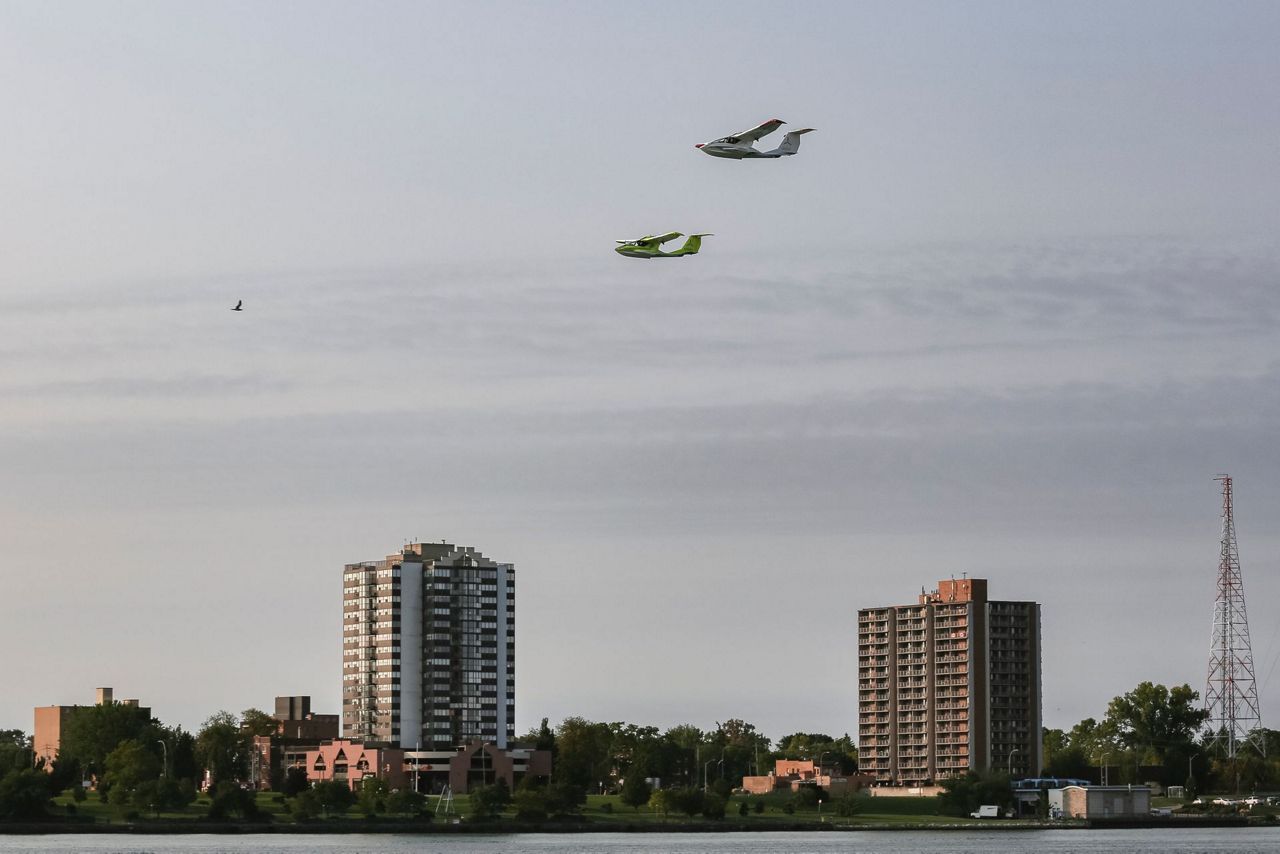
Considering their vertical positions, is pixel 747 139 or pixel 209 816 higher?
pixel 747 139

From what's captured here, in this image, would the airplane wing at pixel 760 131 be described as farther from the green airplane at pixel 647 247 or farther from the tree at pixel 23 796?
A: the tree at pixel 23 796

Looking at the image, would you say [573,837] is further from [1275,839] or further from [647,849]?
[1275,839]

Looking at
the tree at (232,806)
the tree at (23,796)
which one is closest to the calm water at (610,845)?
the tree at (23,796)

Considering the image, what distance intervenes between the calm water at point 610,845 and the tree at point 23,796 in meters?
3.47

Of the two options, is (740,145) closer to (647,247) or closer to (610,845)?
(647,247)

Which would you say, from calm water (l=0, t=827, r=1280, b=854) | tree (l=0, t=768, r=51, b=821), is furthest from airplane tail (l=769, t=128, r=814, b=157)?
tree (l=0, t=768, r=51, b=821)

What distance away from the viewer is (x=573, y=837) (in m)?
198

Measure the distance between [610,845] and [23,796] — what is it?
5115cm

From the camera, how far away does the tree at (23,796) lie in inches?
7436

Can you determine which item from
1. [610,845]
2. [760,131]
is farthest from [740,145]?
[610,845]

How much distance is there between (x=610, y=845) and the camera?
18200cm

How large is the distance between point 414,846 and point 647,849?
18.7 m

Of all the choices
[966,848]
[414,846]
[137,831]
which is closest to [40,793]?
[137,831]

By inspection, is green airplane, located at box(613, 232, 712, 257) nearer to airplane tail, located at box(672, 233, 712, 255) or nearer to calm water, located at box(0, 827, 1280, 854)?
airplane tail, located at box(672, 233, 712, 255)
